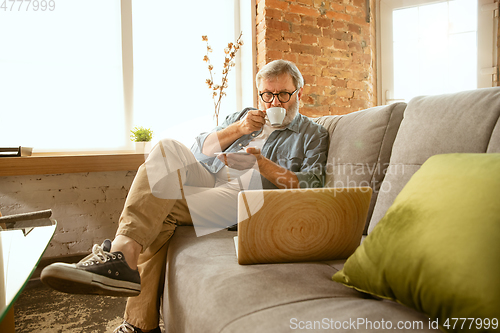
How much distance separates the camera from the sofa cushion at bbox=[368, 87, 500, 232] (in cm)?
83

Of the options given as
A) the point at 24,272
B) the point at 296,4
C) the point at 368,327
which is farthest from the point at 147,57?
the point at 368,327

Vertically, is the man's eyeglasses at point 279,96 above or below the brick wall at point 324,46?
below

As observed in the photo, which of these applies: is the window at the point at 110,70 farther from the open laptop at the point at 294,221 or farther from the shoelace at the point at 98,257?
the open laptop at the point at 294,221

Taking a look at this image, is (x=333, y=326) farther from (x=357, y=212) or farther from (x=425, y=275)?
(x=357, y=212)

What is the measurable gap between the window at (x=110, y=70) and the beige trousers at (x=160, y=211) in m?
1.28

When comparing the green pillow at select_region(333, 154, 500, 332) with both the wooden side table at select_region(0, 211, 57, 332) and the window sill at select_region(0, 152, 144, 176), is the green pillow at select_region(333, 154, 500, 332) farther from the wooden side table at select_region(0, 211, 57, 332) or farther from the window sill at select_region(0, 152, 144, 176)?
the window sill at select_region(0, 152, 144, 176)

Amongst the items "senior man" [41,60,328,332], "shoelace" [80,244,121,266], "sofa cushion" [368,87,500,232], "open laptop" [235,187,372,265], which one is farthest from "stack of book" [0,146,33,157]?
"sofa cushion" [368,87,500,232]

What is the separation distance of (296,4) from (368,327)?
2542mm

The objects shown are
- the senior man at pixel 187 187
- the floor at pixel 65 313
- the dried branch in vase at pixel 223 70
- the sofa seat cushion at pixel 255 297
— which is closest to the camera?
the sofa seat cushion at pixel 255 297

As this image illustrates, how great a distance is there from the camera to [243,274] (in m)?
0.74

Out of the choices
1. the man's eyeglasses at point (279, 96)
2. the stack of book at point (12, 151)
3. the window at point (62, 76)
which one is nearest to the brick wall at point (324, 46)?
the man's eyeglasses at point (279, 96)

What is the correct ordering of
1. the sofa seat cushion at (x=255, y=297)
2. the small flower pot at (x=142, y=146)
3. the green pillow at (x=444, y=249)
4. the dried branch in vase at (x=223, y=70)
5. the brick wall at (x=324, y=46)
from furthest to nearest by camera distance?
the brick wall at (x=324, y=46) < the dried branch in vase at (x=223, y=70) < the small flower pot at (x=142, y=146) < the sofa seat cushion at (x=255, y=297) < the green pillow at (x=444, y=249)

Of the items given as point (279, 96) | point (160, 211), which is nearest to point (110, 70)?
point (279, 96)

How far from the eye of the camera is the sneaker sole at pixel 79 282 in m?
0.78
